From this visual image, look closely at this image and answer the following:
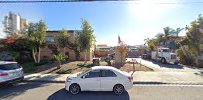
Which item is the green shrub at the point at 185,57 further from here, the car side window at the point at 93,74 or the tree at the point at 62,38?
the car side window at the point at 93,74

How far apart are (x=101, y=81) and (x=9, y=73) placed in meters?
5.45

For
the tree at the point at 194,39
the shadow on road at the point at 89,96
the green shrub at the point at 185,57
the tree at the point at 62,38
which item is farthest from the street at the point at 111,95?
the green shrub at the point at 185,57

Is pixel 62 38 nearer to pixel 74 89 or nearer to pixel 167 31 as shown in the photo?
pixel 74 89

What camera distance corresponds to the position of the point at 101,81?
928cm

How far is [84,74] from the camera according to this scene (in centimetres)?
952

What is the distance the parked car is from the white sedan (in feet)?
12.2

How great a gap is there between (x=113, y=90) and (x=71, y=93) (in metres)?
2.12

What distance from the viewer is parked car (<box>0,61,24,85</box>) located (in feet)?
34.3

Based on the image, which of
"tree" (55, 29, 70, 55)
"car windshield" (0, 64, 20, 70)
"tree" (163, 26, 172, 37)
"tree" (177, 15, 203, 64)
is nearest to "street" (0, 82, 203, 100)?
"car windshield" (0, 64, 20, 70)

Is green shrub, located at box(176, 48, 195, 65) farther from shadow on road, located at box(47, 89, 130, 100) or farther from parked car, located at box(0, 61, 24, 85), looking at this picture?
parked car, located at box(0, 61, 24, 85)

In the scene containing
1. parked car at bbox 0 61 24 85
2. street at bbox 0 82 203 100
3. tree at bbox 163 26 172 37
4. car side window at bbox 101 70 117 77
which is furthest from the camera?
tree at bbox 163 26 172 37

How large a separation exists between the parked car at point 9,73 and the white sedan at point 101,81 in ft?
12.2

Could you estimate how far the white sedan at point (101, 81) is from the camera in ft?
30.4

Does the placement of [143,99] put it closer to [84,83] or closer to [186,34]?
[84,83]
